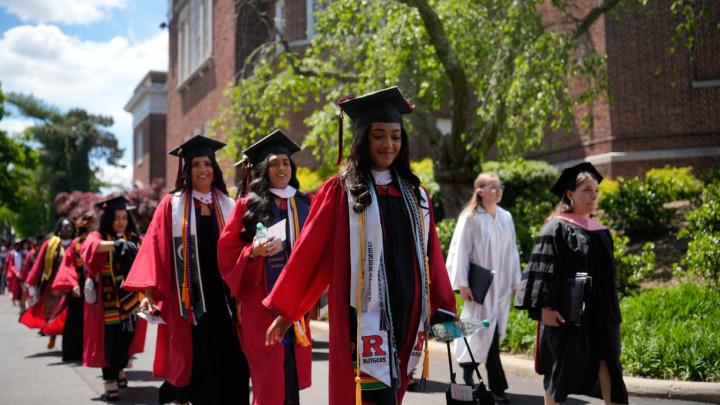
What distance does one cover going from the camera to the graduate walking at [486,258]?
707 cm

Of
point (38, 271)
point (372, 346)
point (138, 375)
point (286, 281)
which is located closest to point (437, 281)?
point (372, 346)

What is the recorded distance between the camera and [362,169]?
3.96 meters

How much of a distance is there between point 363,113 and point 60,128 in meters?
51.5

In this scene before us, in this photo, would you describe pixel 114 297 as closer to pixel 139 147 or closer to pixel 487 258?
pixel 487 258

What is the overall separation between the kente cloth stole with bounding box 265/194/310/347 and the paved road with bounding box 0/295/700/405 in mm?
2007

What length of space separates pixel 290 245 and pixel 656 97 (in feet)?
54.1

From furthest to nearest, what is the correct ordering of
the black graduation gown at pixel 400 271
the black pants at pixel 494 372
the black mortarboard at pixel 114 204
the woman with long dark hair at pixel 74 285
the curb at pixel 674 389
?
the woman with long dark hair at pixel 74 285
the black mortarboard at pixel 114 204
the black pants at pixel 494 372
the curb at pixel 674 389
the black graduation gown at pixel 400 271

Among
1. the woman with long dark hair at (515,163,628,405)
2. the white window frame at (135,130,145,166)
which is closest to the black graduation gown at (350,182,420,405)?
the woman with long dark hair at (515,163,628,405)

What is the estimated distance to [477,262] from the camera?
726 cm

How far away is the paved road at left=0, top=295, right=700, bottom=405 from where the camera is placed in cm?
710

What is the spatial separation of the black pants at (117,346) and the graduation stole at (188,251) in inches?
87.9

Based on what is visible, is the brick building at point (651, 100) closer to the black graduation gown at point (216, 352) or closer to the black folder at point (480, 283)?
the black folder at point (480, 283)

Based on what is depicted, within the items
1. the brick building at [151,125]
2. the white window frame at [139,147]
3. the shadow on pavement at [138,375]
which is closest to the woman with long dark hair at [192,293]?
the shadow on pavement at [138,375]

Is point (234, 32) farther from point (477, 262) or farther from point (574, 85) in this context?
point (477, 262)
